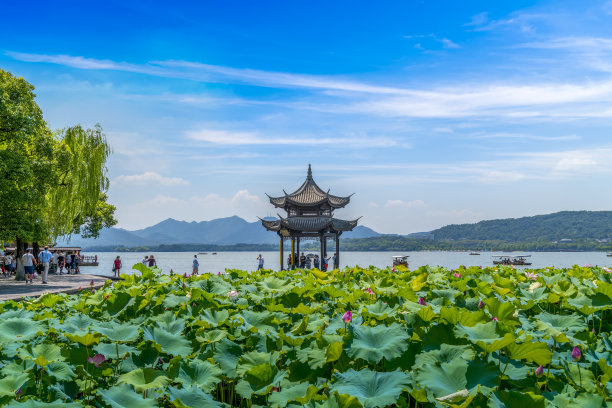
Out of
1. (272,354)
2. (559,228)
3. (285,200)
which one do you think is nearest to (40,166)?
(285,200)

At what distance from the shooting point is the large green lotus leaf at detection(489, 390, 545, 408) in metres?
1.51

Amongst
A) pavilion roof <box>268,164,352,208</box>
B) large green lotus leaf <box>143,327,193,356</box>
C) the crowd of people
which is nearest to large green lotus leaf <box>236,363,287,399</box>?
large green lotus leaf <box>143,327,193,356</box>

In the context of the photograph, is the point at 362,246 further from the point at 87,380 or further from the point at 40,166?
the point at 87,380

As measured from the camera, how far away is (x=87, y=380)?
204 cm

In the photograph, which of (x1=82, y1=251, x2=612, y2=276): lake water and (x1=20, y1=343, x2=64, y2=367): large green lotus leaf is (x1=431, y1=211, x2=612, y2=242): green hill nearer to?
(x1=82, y1=251, x2=612, y2=276): lake water

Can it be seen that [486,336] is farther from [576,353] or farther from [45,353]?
[45,353]

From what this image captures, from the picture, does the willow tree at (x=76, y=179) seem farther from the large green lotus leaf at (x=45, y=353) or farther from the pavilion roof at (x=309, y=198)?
→ the large green lotus leaf at (x=45, y=353)

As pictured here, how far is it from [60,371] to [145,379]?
1.41ft

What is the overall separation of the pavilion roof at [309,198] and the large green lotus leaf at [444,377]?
88.2 ft

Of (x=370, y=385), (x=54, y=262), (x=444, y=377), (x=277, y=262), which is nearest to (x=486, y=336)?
(x=444, y=377)

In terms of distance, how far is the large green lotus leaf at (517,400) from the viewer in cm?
151

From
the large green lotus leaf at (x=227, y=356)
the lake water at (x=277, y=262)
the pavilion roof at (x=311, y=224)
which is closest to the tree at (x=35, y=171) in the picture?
the pavilion roof at (x=311, y=224)

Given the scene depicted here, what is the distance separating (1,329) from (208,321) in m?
1.05

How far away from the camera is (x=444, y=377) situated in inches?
68.6
